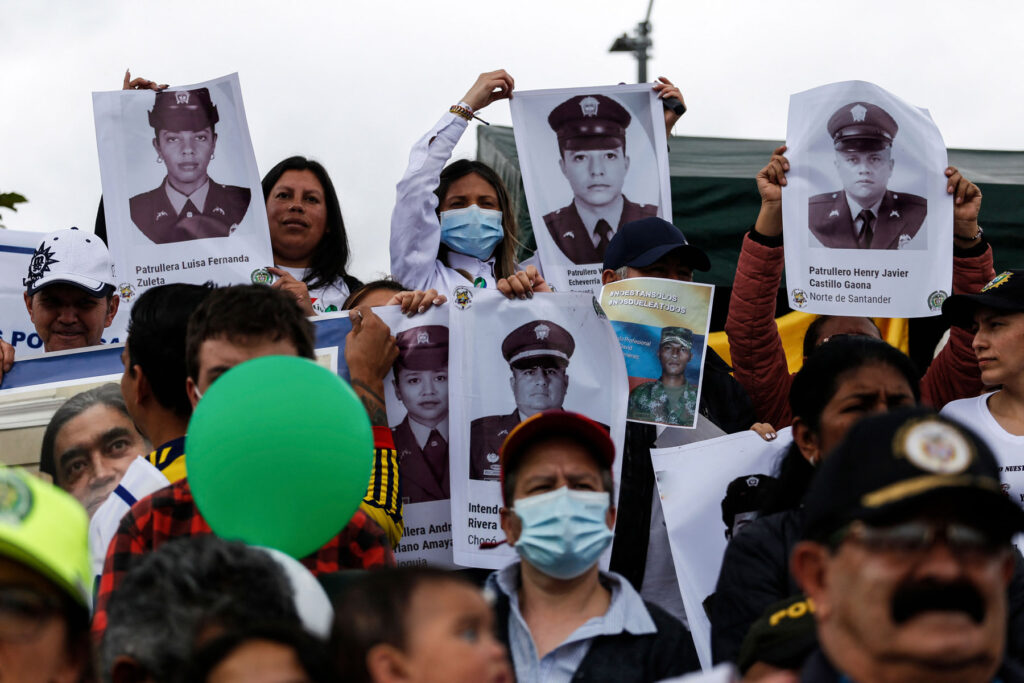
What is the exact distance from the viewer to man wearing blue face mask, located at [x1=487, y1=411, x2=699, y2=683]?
2895mm

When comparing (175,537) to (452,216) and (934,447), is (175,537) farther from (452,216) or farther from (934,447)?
(452,216)

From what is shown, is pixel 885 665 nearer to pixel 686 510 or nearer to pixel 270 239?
pixel 686 510

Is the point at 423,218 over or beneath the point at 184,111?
beneath

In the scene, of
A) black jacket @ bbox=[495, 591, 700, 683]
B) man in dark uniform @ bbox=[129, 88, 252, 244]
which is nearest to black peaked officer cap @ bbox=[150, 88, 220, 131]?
man in dark uniform @ bbox=[129, 88, 252, 244]

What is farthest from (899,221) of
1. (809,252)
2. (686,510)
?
(686,510)

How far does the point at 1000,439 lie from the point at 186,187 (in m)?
3.10

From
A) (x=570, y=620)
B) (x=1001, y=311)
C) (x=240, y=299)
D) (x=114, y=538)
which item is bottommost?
(x=570, y=620)

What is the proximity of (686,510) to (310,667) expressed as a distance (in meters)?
2.01

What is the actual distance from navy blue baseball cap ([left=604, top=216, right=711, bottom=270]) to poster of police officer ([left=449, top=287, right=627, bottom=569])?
48 centimetres

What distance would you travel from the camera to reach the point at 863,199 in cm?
449

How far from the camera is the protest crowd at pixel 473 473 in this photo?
1.78 meters

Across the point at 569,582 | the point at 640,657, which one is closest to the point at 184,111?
the point at 569,582

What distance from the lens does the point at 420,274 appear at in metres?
4.72
